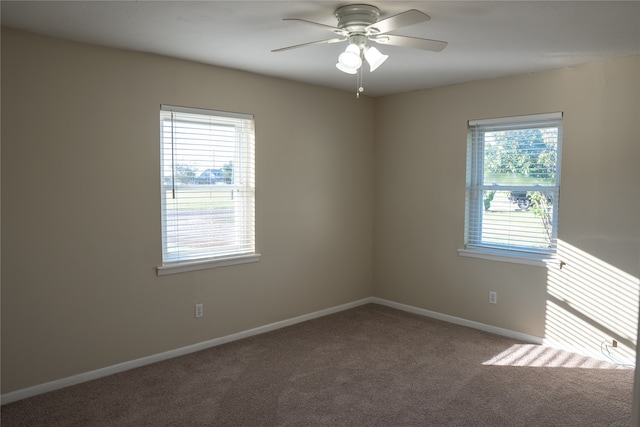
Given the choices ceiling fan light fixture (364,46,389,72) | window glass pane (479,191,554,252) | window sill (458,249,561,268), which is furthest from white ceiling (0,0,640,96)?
window sill (458,249,561,268)

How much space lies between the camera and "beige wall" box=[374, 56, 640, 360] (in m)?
3.64

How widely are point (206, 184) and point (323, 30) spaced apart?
65.2 inches

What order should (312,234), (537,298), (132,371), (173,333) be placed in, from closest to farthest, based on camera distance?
1. (132,371)
2. (173,333)
3. (537,298)
4. (312,234)

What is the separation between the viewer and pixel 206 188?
13.0ft

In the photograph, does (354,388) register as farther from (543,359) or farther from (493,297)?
(493,297)

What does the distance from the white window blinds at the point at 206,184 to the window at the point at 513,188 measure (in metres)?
2.10

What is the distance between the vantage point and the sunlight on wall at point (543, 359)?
3.69m

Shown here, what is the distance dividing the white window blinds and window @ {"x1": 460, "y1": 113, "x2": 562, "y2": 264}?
2096 mm

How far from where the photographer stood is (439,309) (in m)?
4.87

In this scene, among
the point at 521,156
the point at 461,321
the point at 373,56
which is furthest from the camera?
the point at 461,321

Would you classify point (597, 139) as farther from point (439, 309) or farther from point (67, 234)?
point (67, 234)

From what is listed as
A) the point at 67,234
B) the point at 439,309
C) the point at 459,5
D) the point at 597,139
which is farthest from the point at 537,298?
the point at 67,234

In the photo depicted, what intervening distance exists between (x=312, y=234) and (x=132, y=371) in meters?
2.06

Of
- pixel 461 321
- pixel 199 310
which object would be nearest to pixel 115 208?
pixel 199 310
